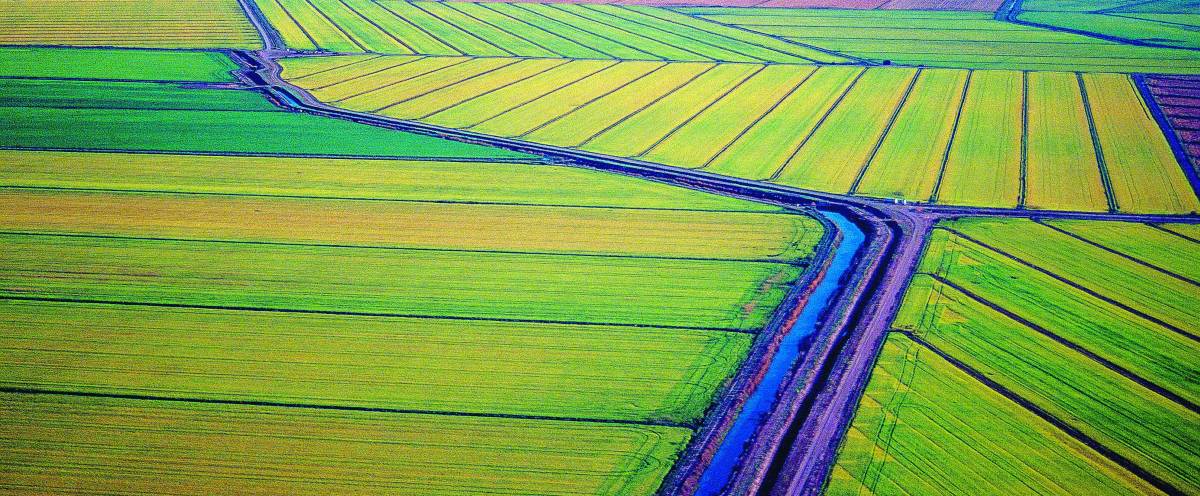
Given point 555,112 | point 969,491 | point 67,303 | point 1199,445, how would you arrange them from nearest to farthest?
point 969,491
point 1199,445
point 67,303
point 555,112

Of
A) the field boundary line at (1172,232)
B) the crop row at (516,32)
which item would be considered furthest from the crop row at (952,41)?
the field boundary line at (1172,232)

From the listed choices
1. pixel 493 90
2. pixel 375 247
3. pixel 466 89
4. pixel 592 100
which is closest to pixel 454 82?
pixel 466 89

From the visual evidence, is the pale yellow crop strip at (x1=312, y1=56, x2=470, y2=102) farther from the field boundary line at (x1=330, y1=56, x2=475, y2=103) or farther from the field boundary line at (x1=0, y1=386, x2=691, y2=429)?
the field boundary line at (x1=0, y1=386, x2=691, y2=429)

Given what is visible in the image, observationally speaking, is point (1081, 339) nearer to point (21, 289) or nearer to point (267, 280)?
point (267, 280)

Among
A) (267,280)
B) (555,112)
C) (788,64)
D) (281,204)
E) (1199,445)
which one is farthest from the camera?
(788,64)

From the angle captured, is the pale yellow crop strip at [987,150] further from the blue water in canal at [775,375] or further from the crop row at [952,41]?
the crop row at [952,41]

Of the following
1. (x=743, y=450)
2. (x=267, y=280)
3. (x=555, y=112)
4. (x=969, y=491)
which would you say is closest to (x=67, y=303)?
(x=267, y=280)
